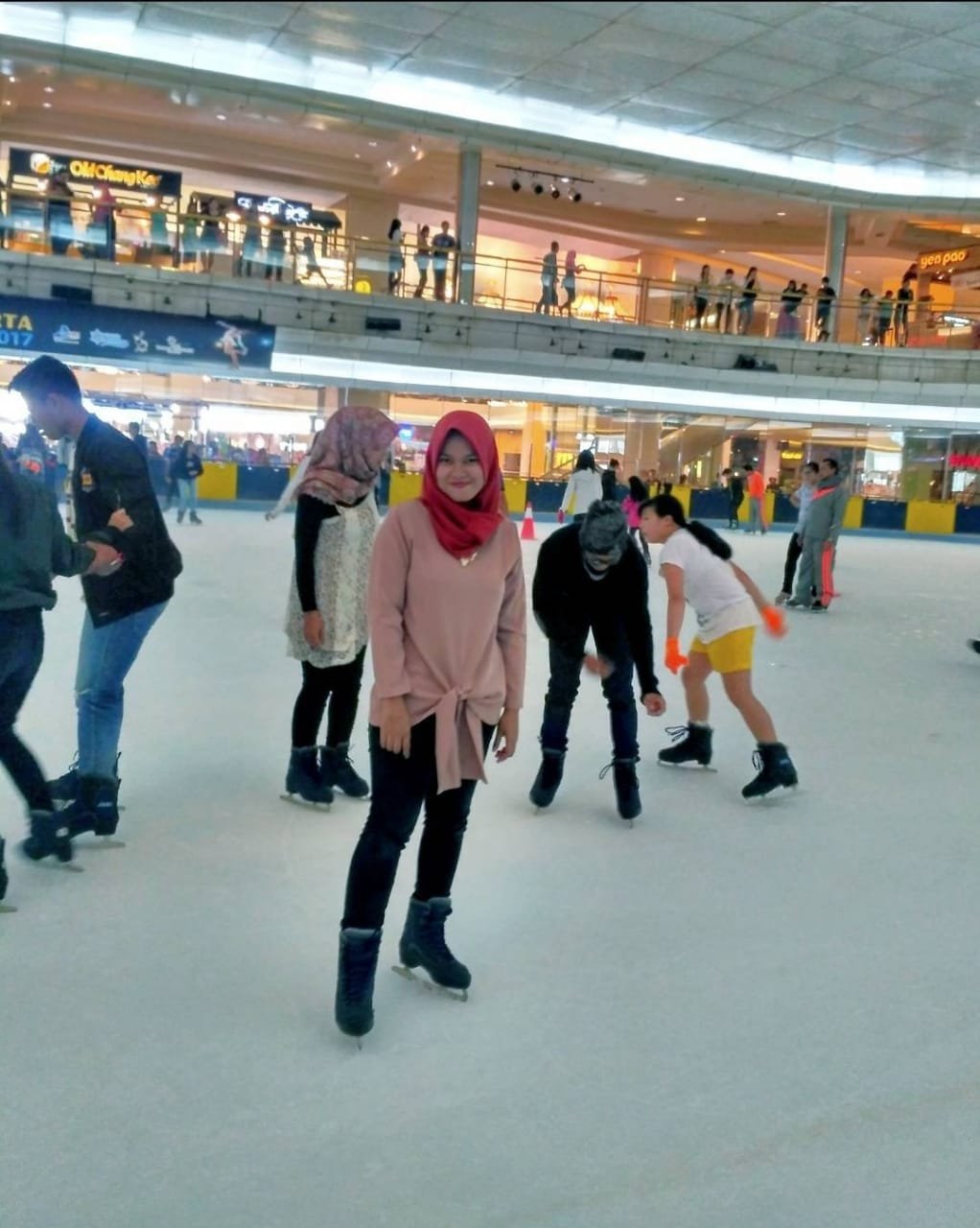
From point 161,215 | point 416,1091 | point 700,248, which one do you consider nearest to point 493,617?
point 416,1091

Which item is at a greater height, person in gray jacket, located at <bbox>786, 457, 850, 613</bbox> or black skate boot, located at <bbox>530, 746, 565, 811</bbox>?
person in gray jacket, located at <bbox>786, 457, 850, 613</bbox>

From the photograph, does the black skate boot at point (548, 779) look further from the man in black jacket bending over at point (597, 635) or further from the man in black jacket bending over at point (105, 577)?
the man in black jacket bending over at point (105, 577)

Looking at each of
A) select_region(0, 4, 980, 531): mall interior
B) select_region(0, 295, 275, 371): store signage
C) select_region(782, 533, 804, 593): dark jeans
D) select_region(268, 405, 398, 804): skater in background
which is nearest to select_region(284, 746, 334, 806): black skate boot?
select_region(268, 405, 398, 804): skater in background

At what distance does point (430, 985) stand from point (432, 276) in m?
22.0

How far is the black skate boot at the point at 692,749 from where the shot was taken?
4.91 metres

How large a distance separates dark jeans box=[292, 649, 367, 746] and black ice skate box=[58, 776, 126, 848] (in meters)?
0.72

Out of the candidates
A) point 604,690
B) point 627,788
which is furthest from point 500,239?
point 627,788

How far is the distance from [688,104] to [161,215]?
9.80m

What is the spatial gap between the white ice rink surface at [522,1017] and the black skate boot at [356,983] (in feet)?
0.20

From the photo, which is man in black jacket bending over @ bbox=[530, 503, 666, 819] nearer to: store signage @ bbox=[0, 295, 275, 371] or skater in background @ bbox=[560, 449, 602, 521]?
skater in background @ bbox=[560, 449, 602, 521]

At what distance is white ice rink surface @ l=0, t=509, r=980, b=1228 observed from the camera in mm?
1944

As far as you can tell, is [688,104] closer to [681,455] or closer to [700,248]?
[681,455]

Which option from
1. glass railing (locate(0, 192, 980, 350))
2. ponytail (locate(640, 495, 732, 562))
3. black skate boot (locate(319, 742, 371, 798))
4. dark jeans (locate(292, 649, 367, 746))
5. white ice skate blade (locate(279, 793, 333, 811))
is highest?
glass railing (locate(0, 192, 980, 350))

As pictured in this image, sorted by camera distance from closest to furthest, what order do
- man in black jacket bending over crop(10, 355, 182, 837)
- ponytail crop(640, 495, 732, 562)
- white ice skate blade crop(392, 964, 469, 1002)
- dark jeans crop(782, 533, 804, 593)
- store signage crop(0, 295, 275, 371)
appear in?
white ice skate blade crop(392, 964, 469, 1002)
man in black jacket bending over crop(10, 355, 182, 837)
ponytail crop(640, 495, 732, 562)
dark jeans crop(782, 533, 804, 593)
store signage crop(0, 295, 275, 371)
